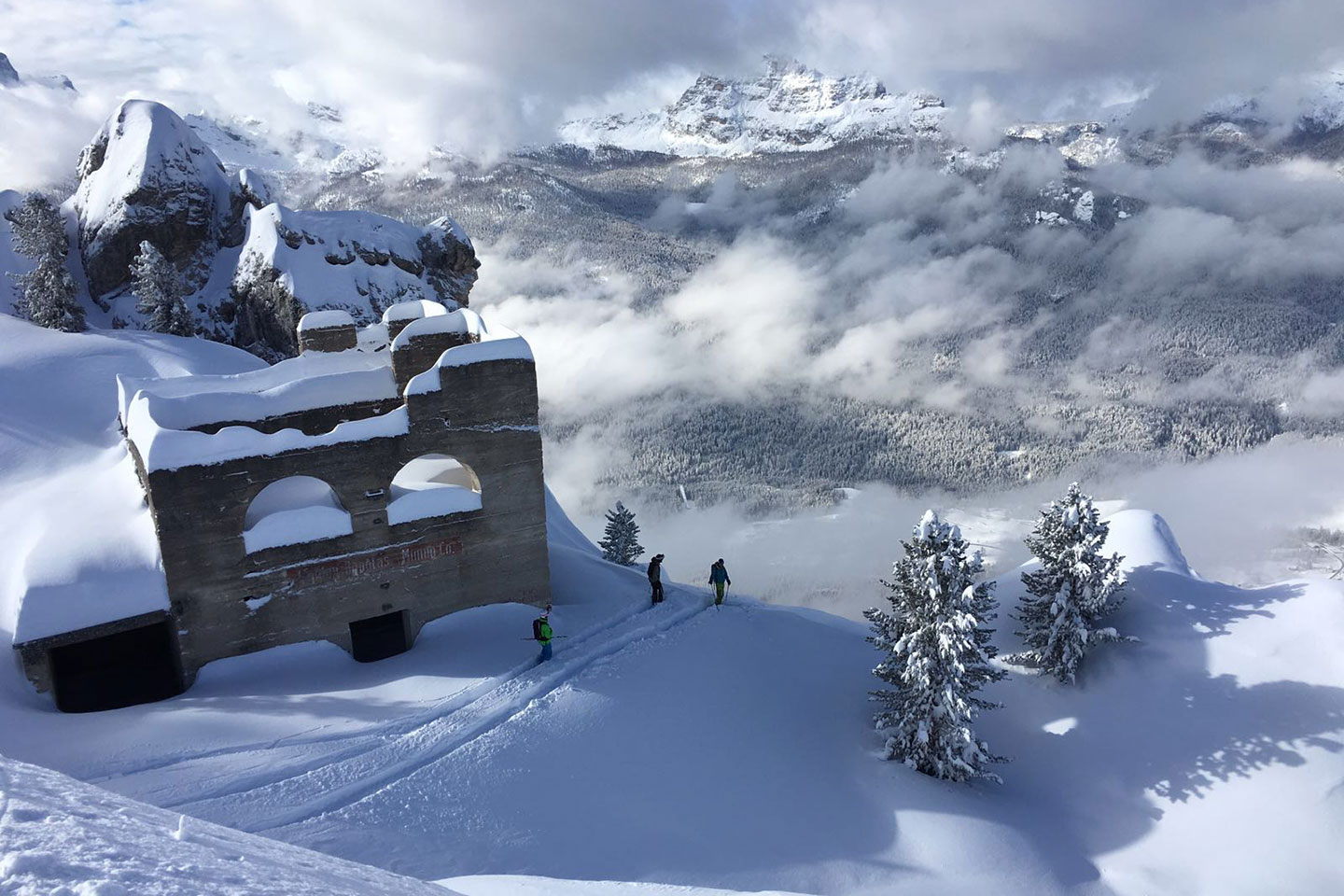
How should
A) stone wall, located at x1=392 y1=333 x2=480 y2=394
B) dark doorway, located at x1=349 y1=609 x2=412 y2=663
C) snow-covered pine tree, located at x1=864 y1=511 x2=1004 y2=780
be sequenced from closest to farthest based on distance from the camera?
snow-covered pine tree, located at x1=864 y1=511 x2=1004 y2=780, dark doorway, located at x1=349 y1=609 x2=412 y2=663, stone wall, located at x1=392 y1=333 x2=480 y2=394

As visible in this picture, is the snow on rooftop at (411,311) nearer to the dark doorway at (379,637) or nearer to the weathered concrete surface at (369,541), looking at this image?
the weathered concrete surface at (369,541)

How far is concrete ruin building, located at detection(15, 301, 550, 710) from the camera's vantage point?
18531mm

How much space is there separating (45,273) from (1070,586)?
47.0 metres

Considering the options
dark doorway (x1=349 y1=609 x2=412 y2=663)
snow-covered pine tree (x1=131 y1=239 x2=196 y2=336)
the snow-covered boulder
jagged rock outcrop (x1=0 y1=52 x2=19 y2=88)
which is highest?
jagged rock outcrop (x1=0 y1=52 x2=19 y2=88)

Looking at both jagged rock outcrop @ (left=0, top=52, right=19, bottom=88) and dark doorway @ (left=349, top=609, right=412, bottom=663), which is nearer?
dark doorway @ (left=349, top=609, right=412, bottom=663)

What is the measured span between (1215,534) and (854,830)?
16635cm

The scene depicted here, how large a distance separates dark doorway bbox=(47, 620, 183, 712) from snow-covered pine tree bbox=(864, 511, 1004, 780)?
17529 millimetres

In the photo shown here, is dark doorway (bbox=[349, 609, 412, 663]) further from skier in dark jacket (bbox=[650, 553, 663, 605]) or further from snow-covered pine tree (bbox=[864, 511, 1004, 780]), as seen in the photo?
snow-covered pine tree (bbox=[864, 511, 1004, 780])

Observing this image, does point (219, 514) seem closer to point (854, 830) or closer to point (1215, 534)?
point (854, 830)

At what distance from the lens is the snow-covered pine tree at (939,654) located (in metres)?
18.2

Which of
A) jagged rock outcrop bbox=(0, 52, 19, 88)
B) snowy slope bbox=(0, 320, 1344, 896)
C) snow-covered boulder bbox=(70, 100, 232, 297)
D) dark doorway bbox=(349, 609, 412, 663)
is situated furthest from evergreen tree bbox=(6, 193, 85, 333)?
jagged rock outcrop bbox=(0, 52, 19, 88)

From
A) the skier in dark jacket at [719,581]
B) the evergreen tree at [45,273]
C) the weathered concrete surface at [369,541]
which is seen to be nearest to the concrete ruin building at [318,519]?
the weathered concrete surface at [369,541]

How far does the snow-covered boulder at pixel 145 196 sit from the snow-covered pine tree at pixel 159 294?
219 centimetres

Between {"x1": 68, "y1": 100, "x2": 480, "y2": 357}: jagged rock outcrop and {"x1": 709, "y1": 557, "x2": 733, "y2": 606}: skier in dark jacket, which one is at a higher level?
{"x1": 68, "y1": 100, "x2": 480, "y2": 357}: jagged rock outcrop
